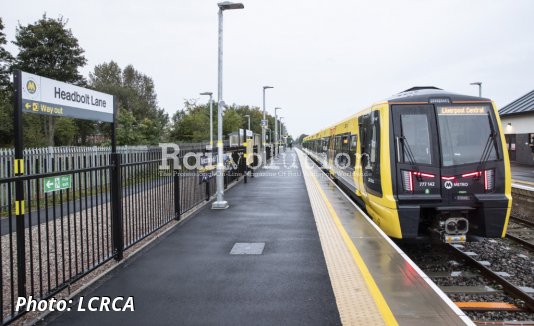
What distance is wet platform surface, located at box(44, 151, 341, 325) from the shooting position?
4098mm

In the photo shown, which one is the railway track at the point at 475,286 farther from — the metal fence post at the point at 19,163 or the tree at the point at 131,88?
the tree at the point at 131,88

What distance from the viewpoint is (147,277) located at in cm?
531

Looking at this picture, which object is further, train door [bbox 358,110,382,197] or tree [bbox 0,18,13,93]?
tree [bbox 0,18,13,93]

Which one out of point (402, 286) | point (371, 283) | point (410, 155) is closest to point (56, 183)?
→ point (371, 283)

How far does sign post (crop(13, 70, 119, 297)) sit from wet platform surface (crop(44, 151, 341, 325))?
740 mm

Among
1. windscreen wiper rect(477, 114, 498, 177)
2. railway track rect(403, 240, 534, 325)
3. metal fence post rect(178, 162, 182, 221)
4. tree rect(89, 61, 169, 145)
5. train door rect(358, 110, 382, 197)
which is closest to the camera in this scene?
railway track rect(403, 240, 534, 325)

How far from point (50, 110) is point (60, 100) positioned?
9.7 inches

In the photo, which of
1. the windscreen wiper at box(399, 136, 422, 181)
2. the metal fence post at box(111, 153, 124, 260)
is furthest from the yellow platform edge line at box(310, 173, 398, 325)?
the metal fence post at box(111, 153, 124, 260)

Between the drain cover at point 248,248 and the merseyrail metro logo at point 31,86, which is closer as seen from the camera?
the merseyrail metro logo at point 31,86

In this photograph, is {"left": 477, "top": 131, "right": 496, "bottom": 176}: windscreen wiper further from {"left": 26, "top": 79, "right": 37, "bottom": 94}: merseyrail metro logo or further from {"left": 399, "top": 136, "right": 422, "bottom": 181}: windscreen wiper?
{"left": 26, "top": 79, "right": 37, "bottom": 94}: merseyrail metro logo

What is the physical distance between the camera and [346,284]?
16.1ft

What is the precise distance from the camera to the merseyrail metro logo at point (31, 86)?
405 centimetres

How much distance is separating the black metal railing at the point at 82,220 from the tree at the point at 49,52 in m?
31.2

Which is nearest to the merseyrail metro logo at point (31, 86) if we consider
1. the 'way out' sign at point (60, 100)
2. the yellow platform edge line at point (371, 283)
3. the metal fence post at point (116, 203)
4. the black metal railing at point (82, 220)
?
the 'way out' sign at point (60, 100)
